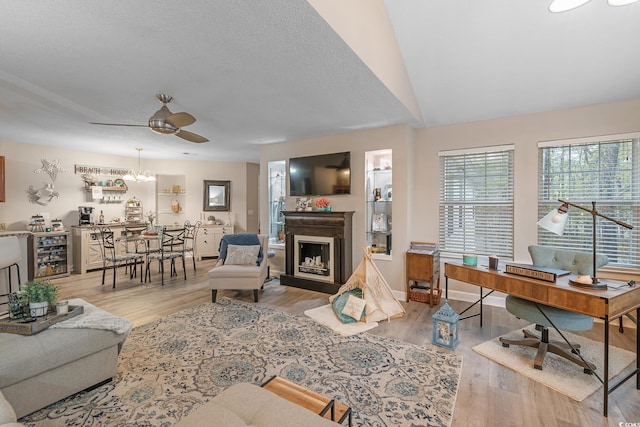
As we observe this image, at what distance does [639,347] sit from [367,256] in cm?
240

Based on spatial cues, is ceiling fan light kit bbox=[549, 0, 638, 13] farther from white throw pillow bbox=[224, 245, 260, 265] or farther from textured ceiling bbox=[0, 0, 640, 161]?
white throw pillow bbox=[224, 245, 260, 265]

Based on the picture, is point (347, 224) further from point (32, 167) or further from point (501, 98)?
point (32, 167)

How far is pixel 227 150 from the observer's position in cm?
622

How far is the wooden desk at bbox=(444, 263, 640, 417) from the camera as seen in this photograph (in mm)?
1902

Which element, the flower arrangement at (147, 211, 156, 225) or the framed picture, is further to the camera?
the framed picture

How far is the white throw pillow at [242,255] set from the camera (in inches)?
170

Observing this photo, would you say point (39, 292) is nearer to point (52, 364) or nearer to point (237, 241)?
point (52, 364)

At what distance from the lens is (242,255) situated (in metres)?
4.34

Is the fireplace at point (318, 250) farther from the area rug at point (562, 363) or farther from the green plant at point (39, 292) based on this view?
the green plant at point (39, 292)

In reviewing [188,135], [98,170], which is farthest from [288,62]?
[98,170]

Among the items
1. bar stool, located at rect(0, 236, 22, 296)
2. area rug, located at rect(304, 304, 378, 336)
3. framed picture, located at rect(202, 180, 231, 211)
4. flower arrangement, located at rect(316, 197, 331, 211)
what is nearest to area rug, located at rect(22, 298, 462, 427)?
area rug, located at rect(304, 304, 378, 336)

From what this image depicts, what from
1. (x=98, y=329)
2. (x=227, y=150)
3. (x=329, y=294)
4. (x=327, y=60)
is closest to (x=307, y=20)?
(x=327, y=60)

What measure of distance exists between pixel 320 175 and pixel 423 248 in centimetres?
197

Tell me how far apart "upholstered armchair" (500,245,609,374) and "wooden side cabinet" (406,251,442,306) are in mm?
1123
